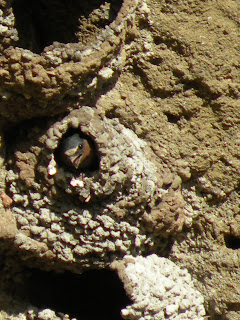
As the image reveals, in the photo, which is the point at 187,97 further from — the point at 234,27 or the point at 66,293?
the point at 66,293

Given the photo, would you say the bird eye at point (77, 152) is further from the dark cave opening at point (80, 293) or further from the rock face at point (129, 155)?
the dark cave opening at point (80, 293)

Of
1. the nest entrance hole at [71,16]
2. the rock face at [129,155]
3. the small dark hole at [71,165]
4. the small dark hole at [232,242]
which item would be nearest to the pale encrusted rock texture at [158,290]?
the rock face at [129,155]

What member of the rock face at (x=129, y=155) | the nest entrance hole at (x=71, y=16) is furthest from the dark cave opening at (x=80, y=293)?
the nest entrance hole at (x=71, y=16)

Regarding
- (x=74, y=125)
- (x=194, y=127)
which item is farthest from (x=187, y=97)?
(x=74, y=125)

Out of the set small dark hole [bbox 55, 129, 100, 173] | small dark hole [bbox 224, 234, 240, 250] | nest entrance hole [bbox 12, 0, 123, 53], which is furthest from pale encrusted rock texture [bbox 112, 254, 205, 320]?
nest entrance hole [bbox 12, 0, 123, 53]

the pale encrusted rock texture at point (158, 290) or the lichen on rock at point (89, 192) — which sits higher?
the lichen on rock at point (89, 192)

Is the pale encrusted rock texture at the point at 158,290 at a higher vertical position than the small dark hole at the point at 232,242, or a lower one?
lower

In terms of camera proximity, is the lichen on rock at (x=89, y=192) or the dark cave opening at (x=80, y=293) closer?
the lichen on rock at (x=89, y=192)

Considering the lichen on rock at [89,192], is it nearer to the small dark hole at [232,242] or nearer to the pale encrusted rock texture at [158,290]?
the pale encrusted rock texture at [158,290]

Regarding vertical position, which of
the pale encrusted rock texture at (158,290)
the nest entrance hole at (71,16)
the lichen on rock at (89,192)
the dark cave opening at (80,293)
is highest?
the nest entrance hole at (71,16)
